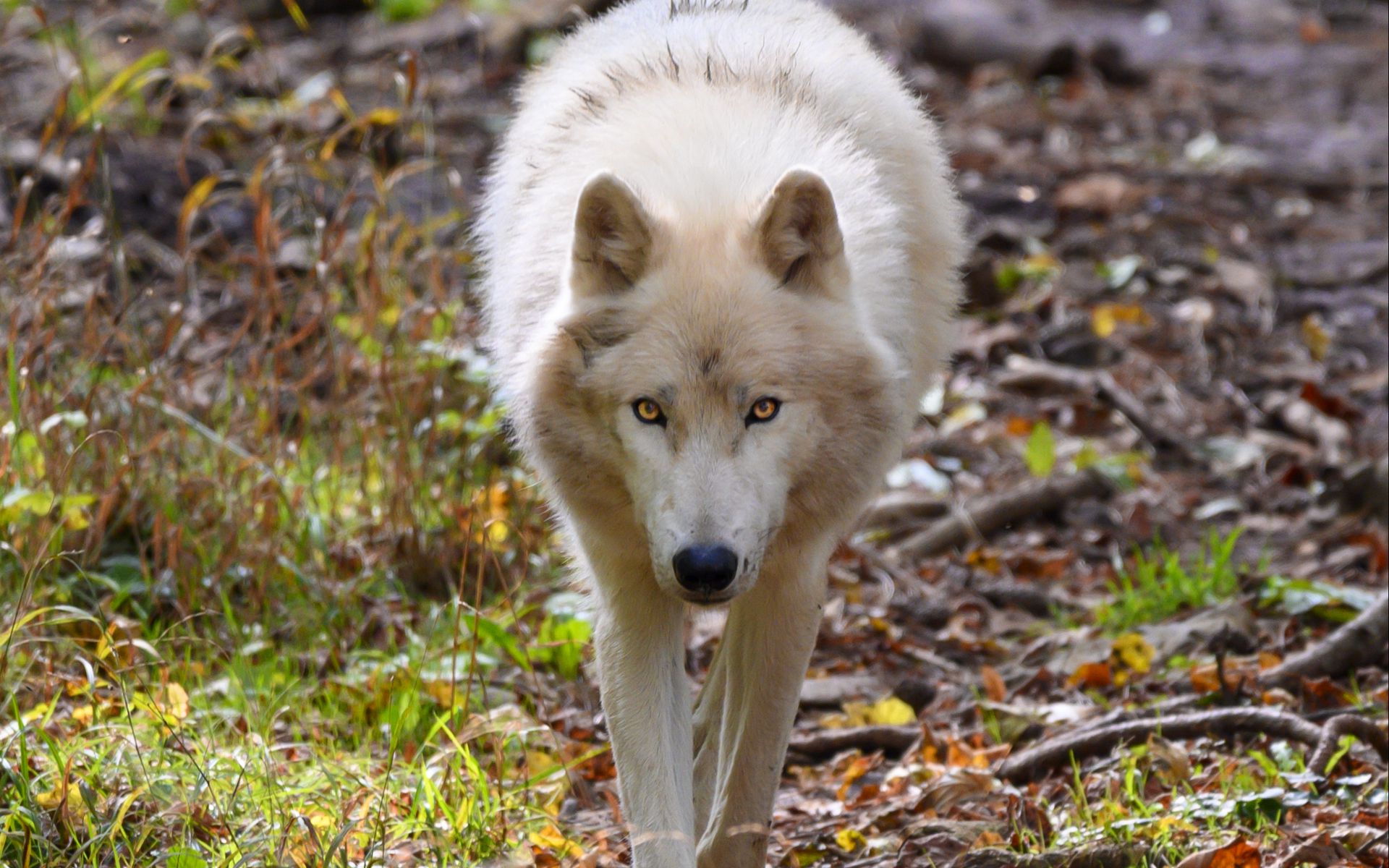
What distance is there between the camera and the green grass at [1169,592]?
5191 millimetres

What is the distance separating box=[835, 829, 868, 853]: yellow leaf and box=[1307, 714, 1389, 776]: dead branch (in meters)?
1.19

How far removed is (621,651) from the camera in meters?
3.58

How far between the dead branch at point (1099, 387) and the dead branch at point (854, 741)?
270 cm

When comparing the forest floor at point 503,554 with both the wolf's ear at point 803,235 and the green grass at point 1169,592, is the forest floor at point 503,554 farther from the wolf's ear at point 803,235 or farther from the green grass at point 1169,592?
the wolf's ear at point 803,235

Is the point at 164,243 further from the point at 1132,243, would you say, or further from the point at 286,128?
the point at 1132,243

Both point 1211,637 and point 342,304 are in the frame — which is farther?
point 342,304

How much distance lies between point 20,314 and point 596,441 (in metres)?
2.46

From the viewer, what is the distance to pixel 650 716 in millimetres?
3510

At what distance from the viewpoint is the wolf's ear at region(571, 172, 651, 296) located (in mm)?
3182

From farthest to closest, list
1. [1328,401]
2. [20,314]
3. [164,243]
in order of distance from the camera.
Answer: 1. [164,243]
2. [1328,401]
3. [20,314]

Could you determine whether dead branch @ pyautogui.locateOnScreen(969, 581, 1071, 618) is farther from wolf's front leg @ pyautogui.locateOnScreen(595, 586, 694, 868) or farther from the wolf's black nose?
the wolf's black nose

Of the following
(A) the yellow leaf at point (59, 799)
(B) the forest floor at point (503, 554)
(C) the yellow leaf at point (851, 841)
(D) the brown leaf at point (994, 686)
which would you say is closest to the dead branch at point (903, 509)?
(B) the forest floor at point (503, 554)

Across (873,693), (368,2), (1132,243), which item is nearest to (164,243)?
(873,693)

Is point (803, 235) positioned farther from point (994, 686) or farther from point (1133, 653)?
point (1133, 653)
